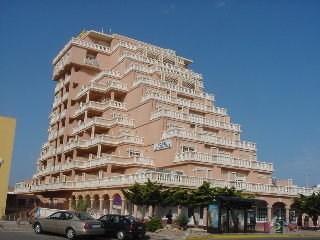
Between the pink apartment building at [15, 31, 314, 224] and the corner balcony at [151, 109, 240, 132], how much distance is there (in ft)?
0.43

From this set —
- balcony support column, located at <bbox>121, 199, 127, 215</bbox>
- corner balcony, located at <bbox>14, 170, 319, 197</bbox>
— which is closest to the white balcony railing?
corner balcony, located at <bbox>14, 170, 319, 197</bbox>

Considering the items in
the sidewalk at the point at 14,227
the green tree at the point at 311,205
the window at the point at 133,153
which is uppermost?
the window at the point at 133,153

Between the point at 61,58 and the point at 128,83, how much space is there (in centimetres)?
1846

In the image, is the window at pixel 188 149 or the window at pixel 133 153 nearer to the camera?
the window at pixel 188 149

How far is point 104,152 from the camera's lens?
55.6 meters

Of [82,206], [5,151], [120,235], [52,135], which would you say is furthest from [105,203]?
[52,135]

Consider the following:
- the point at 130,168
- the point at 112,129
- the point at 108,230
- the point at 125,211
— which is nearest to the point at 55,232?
the point at 108,230

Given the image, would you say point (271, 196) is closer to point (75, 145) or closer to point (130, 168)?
point (130, 168)

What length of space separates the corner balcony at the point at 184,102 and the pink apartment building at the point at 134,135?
143mm

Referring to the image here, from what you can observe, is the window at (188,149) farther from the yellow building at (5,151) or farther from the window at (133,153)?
the yellow building at (5,151)

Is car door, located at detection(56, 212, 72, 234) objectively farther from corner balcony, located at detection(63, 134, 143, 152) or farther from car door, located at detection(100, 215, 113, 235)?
corner balcony, located at detection(63, 134, 143, 152)

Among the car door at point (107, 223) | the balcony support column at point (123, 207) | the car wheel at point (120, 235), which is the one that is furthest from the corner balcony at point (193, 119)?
the car wheel at point (120, 235)

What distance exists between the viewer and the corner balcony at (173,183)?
Answer: 37000 millimetres

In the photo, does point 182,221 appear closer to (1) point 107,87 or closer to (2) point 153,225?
(2) point 153,225
